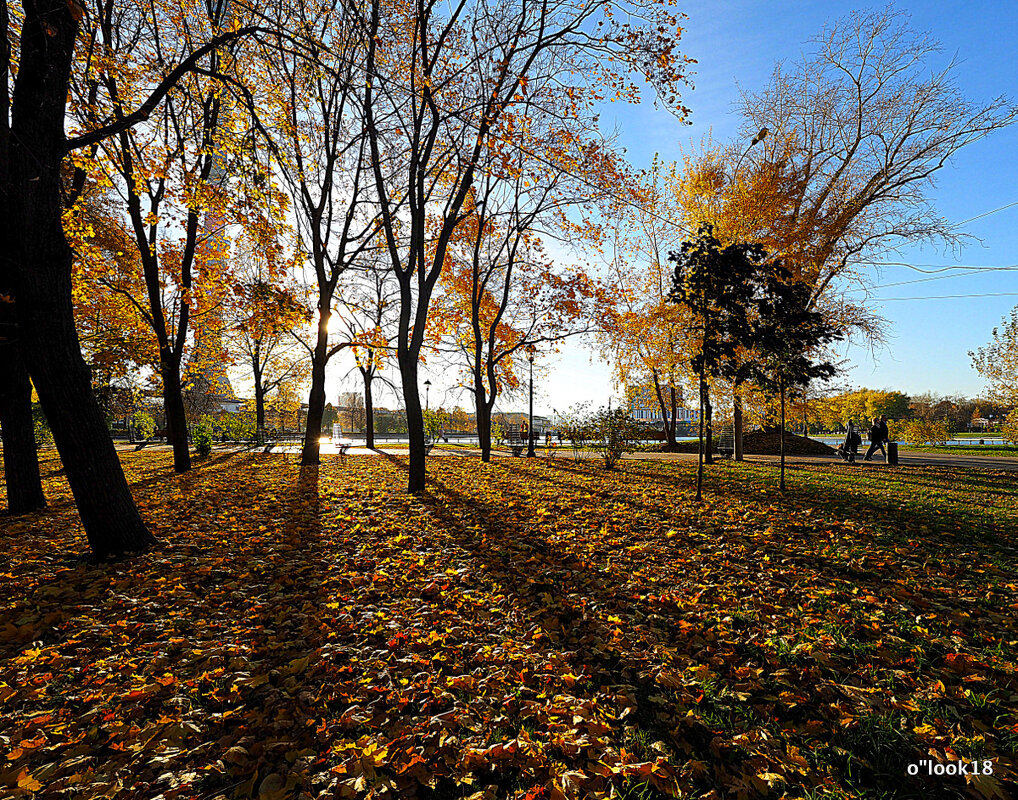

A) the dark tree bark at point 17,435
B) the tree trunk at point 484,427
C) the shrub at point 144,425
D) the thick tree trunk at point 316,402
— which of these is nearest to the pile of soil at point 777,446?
the tree trunk at point 484,427

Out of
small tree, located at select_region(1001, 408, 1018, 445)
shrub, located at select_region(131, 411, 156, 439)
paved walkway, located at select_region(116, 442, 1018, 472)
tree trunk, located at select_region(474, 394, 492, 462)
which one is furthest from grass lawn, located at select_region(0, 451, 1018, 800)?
shrub, located at select_region(131, 411, 156, 439)

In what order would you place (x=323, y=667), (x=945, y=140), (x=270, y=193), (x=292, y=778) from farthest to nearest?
1. (x=945, y=140)
2. (x=270, y=193)
3. (x=323, y=667)
4. (x=292, y=778)


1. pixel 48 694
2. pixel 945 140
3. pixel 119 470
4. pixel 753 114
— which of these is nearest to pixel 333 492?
pixel 119 470

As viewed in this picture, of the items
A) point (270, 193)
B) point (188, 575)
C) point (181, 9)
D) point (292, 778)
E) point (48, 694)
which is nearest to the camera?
point (292, 778)

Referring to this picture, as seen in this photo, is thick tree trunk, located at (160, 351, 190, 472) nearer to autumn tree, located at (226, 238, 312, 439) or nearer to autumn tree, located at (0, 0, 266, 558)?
autumn tree, located at (226, 238, 312, 439)

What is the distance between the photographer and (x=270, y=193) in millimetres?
7051

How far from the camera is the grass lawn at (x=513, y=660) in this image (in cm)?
212

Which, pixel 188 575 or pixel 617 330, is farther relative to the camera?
pixel 617 330

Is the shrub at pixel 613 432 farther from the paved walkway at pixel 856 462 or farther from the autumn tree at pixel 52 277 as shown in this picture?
the autumn tree at pixel 52 277

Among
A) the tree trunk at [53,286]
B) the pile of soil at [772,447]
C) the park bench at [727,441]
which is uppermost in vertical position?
the tree trunk at [53,286]

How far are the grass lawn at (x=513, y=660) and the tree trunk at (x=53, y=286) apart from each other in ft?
2.47

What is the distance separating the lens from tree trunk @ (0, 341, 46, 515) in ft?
21.8

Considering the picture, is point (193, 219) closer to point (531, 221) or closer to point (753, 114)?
point (531, 221)

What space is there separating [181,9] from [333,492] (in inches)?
412
